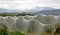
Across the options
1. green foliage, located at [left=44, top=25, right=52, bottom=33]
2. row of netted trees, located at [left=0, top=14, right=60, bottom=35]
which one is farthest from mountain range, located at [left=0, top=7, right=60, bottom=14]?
green foliage, located at [left=44, top=25, right=52, bottom=33]

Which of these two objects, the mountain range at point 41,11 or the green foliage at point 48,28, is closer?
the green foliage at point 48,28

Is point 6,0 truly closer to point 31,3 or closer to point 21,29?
point 31,3

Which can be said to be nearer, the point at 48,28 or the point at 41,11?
the point at 48,28

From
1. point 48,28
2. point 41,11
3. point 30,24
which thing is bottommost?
point 48,28

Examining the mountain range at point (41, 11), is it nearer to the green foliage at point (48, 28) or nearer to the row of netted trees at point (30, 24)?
the row of netted trees at point (30, 24)

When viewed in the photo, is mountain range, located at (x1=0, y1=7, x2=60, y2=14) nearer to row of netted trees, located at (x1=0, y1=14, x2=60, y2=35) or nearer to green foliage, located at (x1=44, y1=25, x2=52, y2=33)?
row of netted trees, located at (x1=0, y1=14, x2=60, y2=35)

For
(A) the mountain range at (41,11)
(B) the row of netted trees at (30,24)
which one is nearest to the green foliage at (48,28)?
(B) the row of netted trees at (30,24)

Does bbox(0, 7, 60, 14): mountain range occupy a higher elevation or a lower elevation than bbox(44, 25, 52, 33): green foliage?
higher

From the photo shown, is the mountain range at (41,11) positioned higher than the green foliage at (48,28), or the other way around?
the mountain range at (41,11)

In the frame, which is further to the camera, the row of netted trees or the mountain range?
the mountain range

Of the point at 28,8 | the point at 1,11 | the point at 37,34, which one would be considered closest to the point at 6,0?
the point at 1,11

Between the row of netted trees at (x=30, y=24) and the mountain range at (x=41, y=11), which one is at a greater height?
the mountain range at (x=41, y=11)
